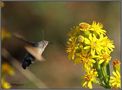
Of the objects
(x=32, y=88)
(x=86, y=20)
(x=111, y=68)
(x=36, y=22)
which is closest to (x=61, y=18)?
(x=36, y=22)

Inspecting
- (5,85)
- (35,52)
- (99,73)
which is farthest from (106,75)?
(5,85)

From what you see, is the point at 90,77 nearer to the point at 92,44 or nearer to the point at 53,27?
Answer: the point at 92,44

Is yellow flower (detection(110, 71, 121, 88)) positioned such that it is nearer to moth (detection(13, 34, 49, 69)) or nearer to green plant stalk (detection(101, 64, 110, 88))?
green plant stalk (detection(101, 64, 110, 88))

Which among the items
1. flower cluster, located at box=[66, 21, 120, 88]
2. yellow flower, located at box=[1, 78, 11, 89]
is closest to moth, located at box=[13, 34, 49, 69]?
flower cluster, located at box=[66, 21, 120, 88]

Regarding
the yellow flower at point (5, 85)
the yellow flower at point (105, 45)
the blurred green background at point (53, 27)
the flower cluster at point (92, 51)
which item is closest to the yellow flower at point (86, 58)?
the flower cluster at point (92, 51)

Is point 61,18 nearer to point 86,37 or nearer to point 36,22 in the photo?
point 36,22
